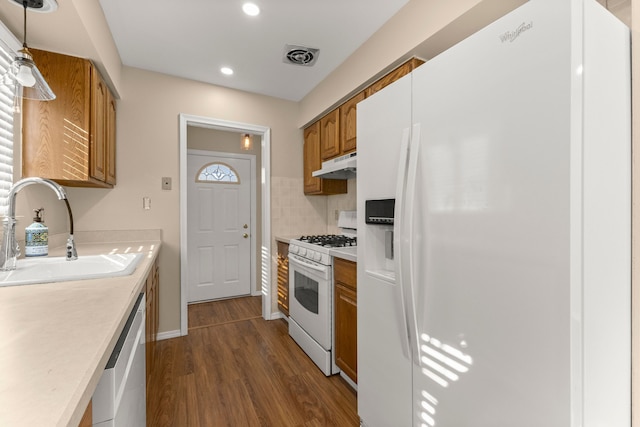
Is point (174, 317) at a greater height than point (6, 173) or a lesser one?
lesser

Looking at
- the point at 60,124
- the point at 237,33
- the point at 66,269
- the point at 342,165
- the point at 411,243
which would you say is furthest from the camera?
the point at 342,165

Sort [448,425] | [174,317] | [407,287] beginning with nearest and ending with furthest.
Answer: [448,425]
[407,287]
[174,317]

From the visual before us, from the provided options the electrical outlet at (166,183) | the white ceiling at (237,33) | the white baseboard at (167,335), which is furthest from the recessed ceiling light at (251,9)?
the white baseboard at (167,335)

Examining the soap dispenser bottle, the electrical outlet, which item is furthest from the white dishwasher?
the electrical outlet

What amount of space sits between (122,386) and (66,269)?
110cm

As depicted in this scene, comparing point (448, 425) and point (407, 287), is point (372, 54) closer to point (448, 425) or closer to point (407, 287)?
point (407, 287)

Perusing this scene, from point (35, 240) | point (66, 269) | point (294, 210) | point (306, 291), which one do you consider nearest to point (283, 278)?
point (306, 291)

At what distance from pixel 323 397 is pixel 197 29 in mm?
2651

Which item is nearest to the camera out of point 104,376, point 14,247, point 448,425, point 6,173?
point 104,376

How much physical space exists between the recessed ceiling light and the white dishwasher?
179 centimetres

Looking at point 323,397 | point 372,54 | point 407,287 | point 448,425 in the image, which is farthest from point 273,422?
point 372,54

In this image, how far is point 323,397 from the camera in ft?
6.15

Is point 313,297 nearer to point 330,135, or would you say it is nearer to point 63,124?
point 330,135

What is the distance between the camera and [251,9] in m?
1.80
